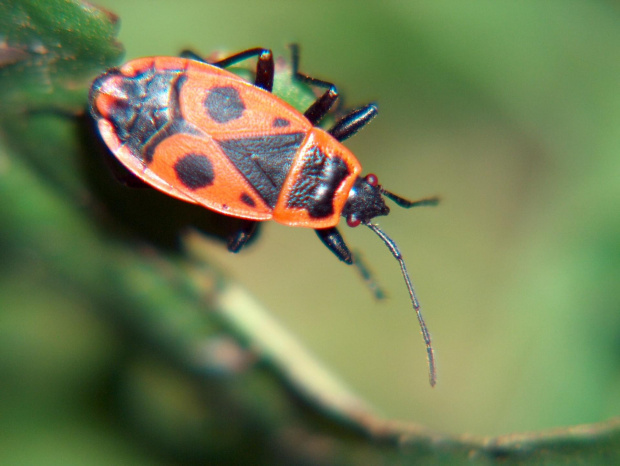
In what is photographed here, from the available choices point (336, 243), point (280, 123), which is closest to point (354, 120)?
point (280, 123)

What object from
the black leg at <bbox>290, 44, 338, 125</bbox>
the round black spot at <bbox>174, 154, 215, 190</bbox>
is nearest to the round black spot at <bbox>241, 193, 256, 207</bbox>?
the round black spot at <bbox>174, 154, 215, 190</bbox>

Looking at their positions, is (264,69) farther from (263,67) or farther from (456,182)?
(456,182)

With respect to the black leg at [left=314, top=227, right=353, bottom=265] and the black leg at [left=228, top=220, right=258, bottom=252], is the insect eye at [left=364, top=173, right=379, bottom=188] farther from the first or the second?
the black leg at [left=228, top=220, right=258, bottom=252]

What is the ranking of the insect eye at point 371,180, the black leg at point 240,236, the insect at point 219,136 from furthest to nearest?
the insect eye at point 371,180 → the black leg at point 240,236 → the insect at point 219,136

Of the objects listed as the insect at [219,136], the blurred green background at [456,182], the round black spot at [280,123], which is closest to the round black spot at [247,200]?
the insect at [219,136]

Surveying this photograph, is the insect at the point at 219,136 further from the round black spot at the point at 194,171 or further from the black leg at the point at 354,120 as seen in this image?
the black leg at the point at 354,120

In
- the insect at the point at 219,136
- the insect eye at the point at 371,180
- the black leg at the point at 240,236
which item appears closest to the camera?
the insect at the point at 219,136

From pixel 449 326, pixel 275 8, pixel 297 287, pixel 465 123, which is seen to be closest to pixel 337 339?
pixel 297 287
